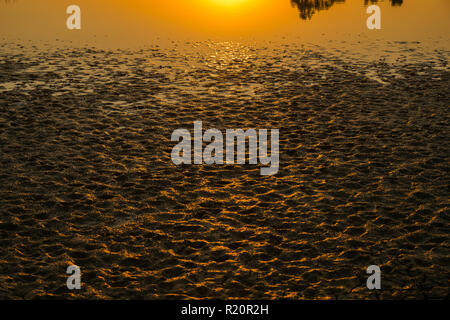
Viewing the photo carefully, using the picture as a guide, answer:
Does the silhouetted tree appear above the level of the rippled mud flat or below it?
above

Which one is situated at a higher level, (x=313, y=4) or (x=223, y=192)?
(x=313, y=4)

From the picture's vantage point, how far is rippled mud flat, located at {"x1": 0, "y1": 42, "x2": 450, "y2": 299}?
33.5 feet

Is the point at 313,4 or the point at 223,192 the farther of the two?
the point at 313,4

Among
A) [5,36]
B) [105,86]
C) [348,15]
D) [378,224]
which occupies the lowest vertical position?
[378,224]

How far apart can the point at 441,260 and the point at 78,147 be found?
12551 millimetres

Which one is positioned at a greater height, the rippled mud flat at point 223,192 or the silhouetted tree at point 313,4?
the silhouetted tree at point 313,4

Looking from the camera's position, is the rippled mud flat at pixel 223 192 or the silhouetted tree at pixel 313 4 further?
the silhouetted tree at pixel 313 4

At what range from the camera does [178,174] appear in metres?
15.1

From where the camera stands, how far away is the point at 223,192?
14.0 meters

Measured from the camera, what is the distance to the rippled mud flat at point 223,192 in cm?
1021
